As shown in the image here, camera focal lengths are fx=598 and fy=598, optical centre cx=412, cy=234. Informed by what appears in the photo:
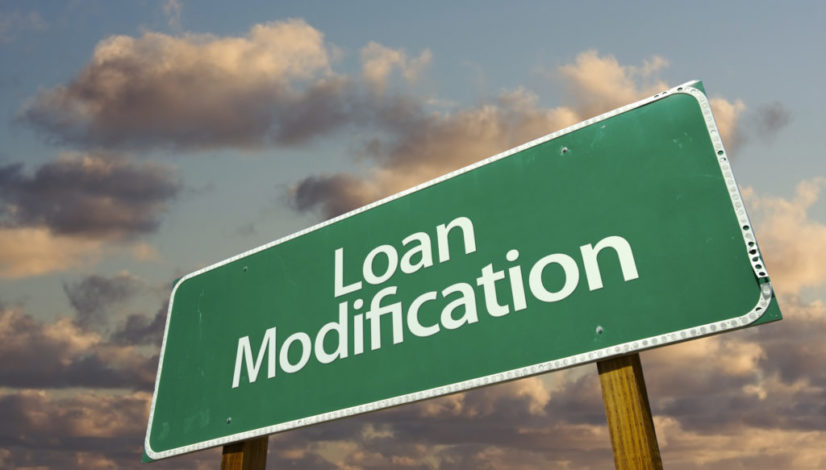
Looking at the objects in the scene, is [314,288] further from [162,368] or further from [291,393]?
[162,368]

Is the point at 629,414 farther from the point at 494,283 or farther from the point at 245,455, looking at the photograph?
the point at 245,455

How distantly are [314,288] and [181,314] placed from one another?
4.94 ft

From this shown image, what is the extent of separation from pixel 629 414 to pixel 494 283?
95 cm

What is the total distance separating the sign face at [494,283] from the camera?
275 centimetres

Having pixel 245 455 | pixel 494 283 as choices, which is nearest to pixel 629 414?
pixel 494 283

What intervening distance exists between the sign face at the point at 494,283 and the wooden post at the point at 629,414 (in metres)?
0.11

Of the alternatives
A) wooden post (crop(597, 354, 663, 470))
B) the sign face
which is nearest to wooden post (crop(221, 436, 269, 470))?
the sign face

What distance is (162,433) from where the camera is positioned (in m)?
4.41

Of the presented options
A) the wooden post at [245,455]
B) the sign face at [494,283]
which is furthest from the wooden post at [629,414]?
the wooden post at [245,455]

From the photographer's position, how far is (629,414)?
268 cm

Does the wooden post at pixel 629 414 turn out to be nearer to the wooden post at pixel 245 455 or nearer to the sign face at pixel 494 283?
the sign face at pixel 494 283

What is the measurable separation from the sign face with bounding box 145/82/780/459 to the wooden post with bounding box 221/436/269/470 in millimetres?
129

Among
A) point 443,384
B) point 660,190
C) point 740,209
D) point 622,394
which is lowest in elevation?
point 622,394

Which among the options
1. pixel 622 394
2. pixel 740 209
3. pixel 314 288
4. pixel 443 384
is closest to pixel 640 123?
pixel 740 209
